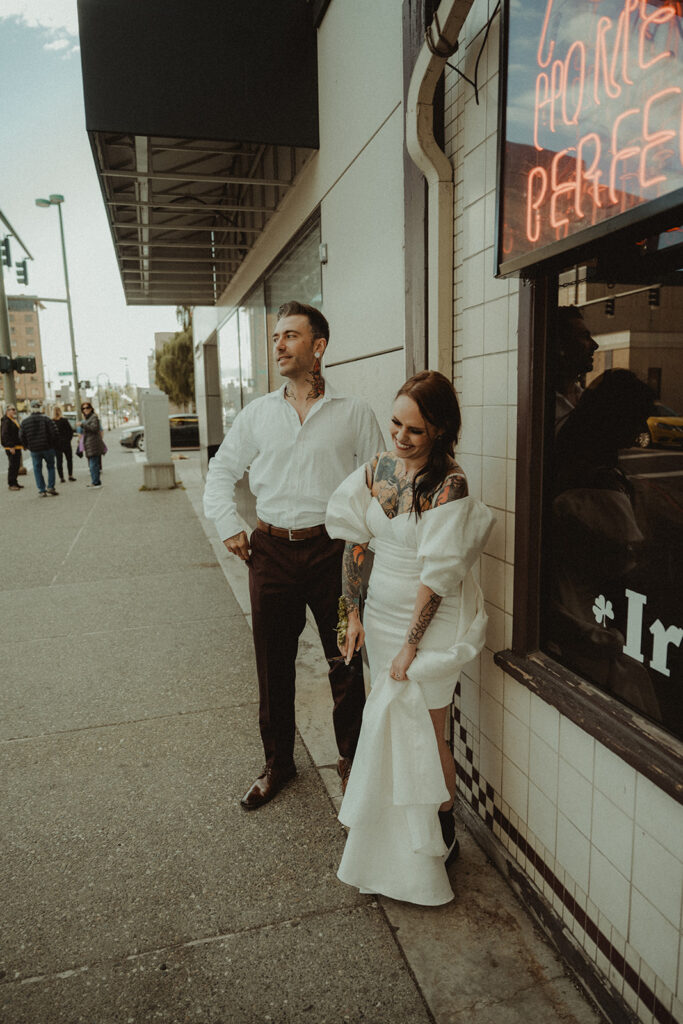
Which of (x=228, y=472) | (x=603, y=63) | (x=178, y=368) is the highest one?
(x=178, y=368)

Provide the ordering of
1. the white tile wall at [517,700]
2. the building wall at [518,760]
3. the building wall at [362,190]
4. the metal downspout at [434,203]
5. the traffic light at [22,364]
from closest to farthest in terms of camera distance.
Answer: the building wall at [518,760]
the white tile wall at [517,700]
the metal downspout at [434,203]
the building wall at [362,190]
the traffic light at [22,364]

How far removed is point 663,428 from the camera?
1.79 m

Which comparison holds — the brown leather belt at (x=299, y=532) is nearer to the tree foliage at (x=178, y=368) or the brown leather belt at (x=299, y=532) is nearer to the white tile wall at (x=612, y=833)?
the white tile wall at (x=612, y=833)

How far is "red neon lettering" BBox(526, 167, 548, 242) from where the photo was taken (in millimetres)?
1906

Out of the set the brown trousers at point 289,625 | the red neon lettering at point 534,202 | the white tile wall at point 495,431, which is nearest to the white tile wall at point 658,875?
the white tile wall at point 495,431

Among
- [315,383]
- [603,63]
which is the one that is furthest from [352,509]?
[603,63]

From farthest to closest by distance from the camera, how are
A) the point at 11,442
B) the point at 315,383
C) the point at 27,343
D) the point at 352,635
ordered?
the point at 27,343
the point at 11,442
the point at 315,383
the point at 352,635

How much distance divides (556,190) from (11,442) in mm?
15213

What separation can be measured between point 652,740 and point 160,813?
214cm

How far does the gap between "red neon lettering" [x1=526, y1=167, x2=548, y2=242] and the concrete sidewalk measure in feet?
7.31

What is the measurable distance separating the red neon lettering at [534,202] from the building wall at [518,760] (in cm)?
34

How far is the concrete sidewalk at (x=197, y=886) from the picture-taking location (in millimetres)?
2045

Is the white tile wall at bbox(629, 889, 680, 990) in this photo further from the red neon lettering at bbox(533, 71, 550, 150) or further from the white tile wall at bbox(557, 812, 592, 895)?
the red neon lettering at bbox(533, 71, 550, 150)

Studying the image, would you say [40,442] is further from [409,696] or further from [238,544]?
[409,696]
